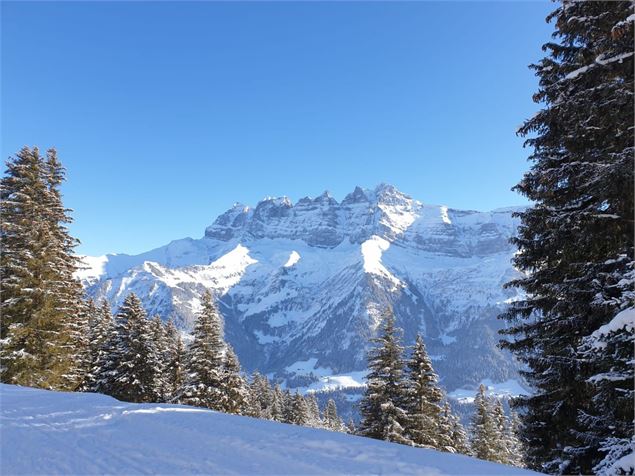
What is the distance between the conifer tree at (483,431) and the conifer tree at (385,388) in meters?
12.3

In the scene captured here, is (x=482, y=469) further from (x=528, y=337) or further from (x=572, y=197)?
(x=572, y=197)

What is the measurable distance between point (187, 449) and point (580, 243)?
366 inches

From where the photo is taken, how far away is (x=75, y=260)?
26.3 m

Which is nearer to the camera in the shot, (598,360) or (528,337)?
(598,360)

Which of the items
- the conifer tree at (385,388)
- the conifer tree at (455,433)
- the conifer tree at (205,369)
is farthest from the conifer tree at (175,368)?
the conifer tree at (455,433)

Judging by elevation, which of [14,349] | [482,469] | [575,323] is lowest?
[482,469]

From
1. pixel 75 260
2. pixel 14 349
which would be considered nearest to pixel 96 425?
pixel 14 349

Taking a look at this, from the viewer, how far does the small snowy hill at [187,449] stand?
23.0ft

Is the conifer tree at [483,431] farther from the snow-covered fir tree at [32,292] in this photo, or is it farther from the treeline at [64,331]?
the snow-covered fir tree at [32,292]

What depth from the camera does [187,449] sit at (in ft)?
26.2

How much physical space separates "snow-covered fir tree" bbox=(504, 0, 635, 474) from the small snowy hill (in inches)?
98.3

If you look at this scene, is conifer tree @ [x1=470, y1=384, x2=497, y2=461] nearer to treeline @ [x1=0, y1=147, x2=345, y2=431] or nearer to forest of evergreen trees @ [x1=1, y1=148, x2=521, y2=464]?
forest of evergreen trees @ [x1=1, y1=148, x2=521, y2=464]

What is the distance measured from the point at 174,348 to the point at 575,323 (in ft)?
104

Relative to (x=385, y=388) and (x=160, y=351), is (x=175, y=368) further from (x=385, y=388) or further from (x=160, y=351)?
(x=385, y=388)
